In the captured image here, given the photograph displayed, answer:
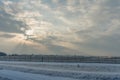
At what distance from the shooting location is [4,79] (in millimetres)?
33812

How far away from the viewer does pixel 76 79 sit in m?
33.1

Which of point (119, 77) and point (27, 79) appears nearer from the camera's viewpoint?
point (119, 77)

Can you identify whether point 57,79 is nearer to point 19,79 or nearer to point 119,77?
point 19,79

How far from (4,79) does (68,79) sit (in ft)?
24.2

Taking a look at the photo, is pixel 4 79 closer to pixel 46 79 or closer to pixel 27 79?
pixel 27 79

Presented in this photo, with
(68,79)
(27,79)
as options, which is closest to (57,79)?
(68,79)

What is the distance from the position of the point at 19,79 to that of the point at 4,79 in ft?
5.66

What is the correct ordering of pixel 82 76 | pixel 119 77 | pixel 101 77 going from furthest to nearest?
pixel 82 76 < pixel 101 77 < pixel 119 77

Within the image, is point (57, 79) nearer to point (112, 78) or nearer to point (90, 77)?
point (90, 77)

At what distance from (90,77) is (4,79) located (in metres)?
9.88

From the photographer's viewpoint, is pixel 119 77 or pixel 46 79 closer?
pixel 119 77

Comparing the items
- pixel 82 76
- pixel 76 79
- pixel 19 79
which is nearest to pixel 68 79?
pixel 76 79

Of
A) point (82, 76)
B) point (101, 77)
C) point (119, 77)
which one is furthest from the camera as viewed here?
point (82, 76)

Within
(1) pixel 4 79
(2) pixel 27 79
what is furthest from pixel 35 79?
(1) pixel 4 79
